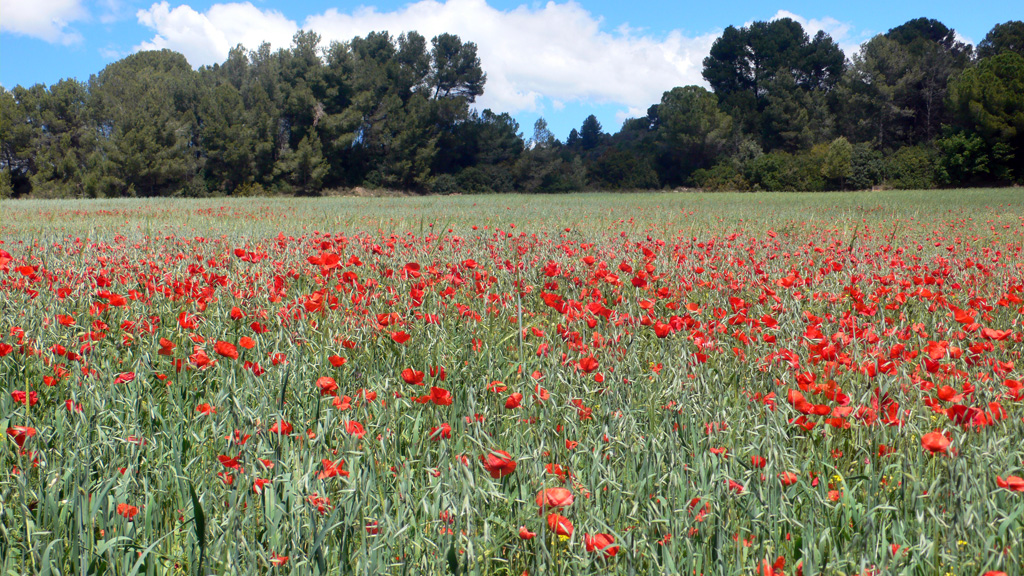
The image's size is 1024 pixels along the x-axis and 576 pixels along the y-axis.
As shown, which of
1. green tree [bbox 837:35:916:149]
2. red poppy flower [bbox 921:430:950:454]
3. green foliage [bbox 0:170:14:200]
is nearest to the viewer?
red poppy flower [bbox 921:430:950:454]

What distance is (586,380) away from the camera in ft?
7.25

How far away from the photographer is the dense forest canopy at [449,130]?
45.3 meters

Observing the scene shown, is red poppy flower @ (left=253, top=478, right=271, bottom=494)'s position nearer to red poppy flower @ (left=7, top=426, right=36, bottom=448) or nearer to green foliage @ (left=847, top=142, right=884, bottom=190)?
red poppy flower @ (left=7, top=426, right=36, bottom=448)

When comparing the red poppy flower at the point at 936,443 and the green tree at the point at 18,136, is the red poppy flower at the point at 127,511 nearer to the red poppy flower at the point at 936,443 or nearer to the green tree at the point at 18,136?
the red poppy flower at the point at 936,443

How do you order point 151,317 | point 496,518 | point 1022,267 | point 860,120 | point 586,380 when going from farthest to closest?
1. point 860,120
2. point 1022,267
3. point 151,317
4. point 586,380
5. point 496,518

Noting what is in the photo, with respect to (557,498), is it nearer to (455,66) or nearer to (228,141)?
(228,141)

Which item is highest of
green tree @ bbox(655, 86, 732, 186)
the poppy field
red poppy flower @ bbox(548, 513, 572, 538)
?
green tree @ bbox(655, 86, 732, 186)

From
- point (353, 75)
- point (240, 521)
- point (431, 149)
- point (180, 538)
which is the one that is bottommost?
point (180, 538)

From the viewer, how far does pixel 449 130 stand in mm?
53688

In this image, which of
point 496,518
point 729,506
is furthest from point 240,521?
point 729,506

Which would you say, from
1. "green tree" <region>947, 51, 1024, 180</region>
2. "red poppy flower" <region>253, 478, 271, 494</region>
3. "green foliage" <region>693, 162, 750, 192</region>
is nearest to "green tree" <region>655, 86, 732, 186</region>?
"green foliage" <region>693, 162, 750, 192</region>

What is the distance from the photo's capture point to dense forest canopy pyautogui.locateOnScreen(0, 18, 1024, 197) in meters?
45.3

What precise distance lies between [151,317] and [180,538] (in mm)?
1769

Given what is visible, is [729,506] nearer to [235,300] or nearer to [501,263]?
[235,300]
